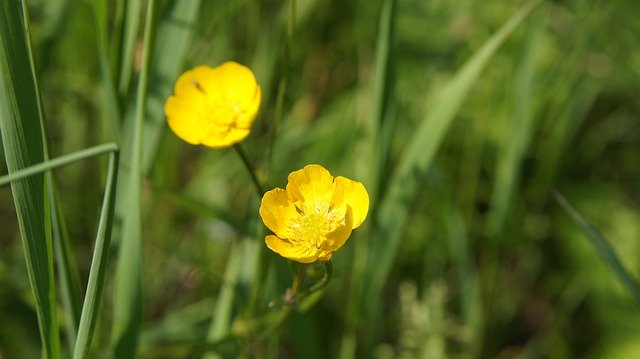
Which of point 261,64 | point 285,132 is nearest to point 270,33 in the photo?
point 261,64

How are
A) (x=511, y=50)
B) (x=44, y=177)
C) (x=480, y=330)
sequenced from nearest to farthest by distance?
(x=44, y=177) → (x=480, y=330) → (x=511, y=50)

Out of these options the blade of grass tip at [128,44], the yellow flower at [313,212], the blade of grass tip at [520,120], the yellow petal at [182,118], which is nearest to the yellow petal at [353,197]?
the yellow flower at [313,212]

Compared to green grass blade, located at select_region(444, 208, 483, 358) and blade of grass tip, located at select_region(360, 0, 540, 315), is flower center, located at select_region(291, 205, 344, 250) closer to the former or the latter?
blade of grass tip, located at select_region(360, 0, 540, 315)

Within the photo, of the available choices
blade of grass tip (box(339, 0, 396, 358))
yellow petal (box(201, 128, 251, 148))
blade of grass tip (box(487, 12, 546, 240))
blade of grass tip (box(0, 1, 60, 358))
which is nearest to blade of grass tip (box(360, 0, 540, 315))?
blade of grass tip (box(339, 0, 396, 358))

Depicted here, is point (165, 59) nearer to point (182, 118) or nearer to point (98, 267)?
point (182, 118)

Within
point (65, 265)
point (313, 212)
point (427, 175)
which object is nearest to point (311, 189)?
point (313, 212)

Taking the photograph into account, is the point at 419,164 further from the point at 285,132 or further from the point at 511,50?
the point at 511,50
